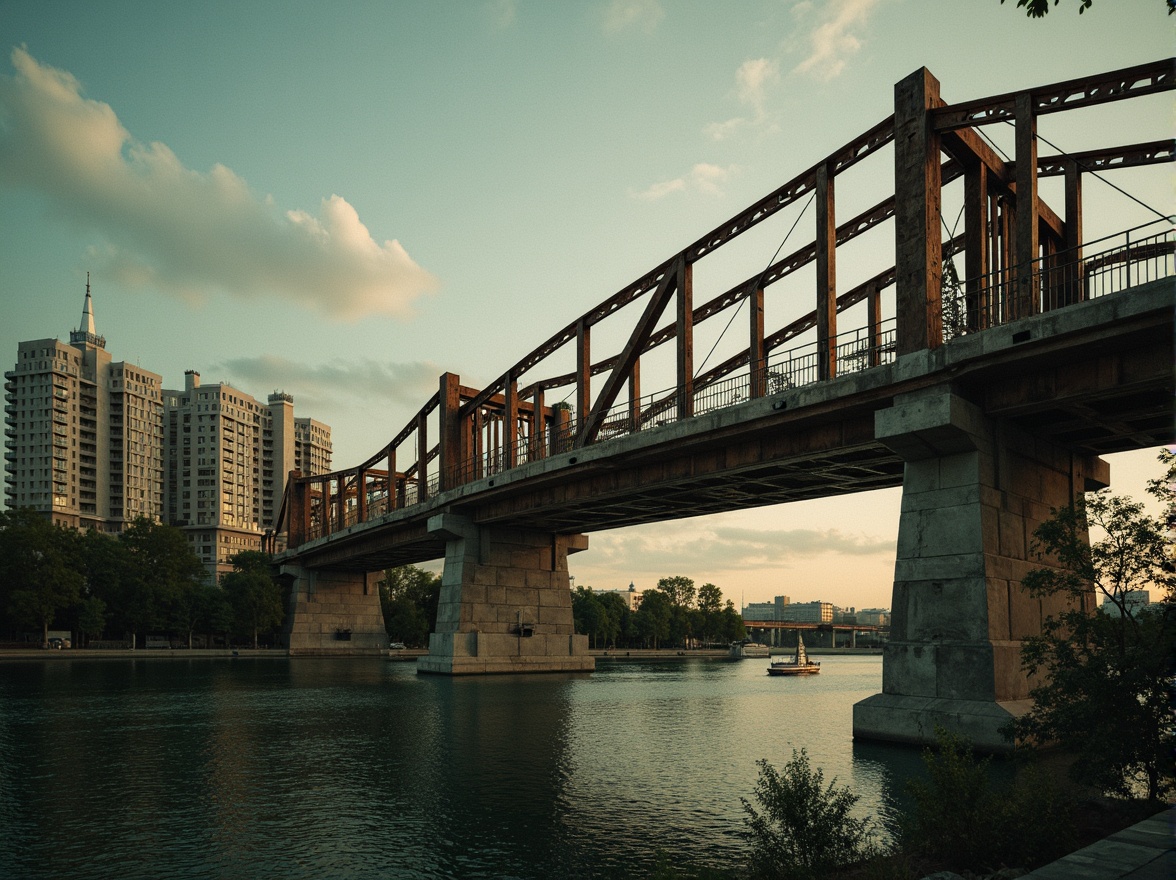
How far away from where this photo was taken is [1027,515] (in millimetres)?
28031

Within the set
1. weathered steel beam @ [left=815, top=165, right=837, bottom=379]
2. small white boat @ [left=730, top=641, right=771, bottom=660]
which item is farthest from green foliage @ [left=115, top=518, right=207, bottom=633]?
weathered steel beam @ [left=815, top=165, right=837, bottom=379]

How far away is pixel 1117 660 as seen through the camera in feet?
51.1

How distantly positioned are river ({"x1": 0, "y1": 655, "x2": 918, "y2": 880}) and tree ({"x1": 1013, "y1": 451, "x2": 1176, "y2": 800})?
5223mm

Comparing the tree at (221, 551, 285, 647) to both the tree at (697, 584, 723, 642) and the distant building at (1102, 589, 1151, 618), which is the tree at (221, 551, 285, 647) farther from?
the distant building at (1102, 589, 1151, 618)

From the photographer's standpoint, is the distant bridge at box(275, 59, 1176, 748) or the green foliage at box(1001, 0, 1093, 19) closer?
the green foliage at box(1001, 0, 1093, 19)

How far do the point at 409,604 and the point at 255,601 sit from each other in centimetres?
2472

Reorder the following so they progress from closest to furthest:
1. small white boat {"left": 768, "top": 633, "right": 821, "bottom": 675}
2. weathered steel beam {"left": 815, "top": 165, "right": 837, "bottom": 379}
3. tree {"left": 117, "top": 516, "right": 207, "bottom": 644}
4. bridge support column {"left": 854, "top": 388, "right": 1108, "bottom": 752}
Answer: bridge support column {"left": 854, "top": 388, "right": 1108, "bottom": 752}, weathered steel beam {"left": 815, "top": 165, "right": 837, "bottom": 379}, small white boat {"left": 768, "top": 633, "right": 821, "bottom": 675}, tree {"left": 117, "top": 516, "right": 207, "bottom": 644}

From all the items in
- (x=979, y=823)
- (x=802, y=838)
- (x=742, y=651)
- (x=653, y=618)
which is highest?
(x=979, y=823)

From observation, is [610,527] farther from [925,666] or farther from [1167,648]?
[1167,648]

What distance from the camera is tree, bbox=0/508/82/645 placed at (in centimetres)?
9362

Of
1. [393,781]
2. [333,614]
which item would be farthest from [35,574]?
[393,781]

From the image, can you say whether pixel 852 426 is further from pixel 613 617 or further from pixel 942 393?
pixel 613 617

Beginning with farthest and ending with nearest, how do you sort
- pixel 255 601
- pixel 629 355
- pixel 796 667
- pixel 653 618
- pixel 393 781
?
pixel 653 618, pixel 255 601, pixel 796 667, pixel 629 355, pixel 393 781

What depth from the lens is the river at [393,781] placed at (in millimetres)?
14917
